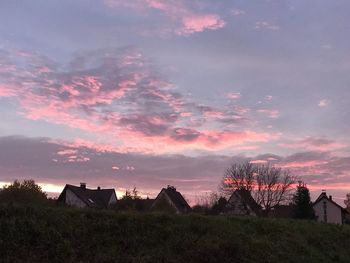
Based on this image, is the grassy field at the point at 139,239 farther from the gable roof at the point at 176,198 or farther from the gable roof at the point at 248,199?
the gable roof at the point at 176,198

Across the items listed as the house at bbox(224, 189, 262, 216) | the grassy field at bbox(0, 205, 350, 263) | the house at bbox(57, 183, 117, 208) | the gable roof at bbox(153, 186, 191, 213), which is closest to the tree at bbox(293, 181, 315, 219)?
the house at bbox(224, 189, 262, 216)

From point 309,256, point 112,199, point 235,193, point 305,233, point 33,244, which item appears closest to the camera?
point 33,244

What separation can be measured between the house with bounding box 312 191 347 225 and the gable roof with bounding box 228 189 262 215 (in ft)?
56.3

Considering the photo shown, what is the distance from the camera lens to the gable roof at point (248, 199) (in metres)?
77.3

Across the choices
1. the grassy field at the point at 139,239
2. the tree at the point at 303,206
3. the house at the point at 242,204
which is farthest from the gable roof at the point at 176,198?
the grassy field at the point at 139,239

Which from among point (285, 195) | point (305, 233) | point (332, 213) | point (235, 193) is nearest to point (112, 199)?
point (235, 193)

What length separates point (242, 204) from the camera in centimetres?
7644

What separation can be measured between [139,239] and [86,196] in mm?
60406

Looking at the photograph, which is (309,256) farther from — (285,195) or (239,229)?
(285,195)

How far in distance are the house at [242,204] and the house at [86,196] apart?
19.3 meters

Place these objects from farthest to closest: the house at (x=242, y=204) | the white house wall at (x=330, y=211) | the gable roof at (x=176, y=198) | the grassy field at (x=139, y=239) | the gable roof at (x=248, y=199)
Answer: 1. the white house wall at (x=330, y=211)
2. the gable roof at (x=176, y=198)
3. the gable roof at (x=248, y=199)
4. the house at (x=242, y=204)
5. the grassy field at (x=139, y=239)

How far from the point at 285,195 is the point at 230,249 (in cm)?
6687

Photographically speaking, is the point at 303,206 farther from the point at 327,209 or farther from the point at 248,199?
the point at 327,209

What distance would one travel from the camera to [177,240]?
1869 centimetres
